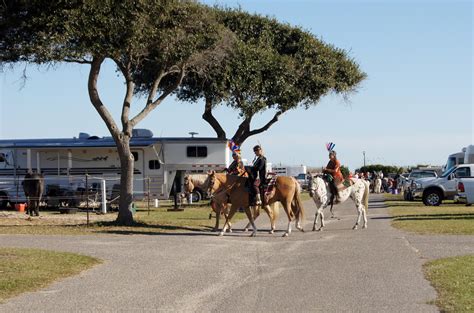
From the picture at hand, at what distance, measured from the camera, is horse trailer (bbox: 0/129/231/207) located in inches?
1324

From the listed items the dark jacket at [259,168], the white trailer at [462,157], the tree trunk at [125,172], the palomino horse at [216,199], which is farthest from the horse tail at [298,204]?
the white trailer at [462,157]

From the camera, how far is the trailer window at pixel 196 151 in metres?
36.9

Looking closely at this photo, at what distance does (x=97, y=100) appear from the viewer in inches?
891

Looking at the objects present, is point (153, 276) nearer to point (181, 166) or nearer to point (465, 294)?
point (465, 294)

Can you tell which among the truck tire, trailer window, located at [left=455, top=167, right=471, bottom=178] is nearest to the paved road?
the truck tire

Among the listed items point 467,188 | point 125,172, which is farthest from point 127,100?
point 467,188

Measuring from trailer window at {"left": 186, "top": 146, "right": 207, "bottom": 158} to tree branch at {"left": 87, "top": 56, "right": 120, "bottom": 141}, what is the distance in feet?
46.2

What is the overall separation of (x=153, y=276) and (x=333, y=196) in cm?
975

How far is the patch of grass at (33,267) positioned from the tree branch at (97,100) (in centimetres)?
797

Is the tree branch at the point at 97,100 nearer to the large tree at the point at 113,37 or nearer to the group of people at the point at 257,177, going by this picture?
the large tree at the point at 113,37

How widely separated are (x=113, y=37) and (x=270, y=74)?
17639 millimetres

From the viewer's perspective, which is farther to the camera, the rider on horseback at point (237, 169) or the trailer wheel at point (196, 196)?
the trailer wheel at point (196, 196)

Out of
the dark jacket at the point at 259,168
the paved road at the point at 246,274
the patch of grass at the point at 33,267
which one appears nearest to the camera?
the paved road at the point at 246,274

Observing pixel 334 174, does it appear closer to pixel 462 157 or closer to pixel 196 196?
pixel 196 196
